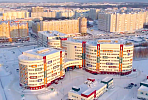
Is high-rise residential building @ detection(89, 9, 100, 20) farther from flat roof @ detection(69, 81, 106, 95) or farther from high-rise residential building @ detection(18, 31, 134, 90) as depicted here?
flat roof @ detection(69, 81, 106, 95)

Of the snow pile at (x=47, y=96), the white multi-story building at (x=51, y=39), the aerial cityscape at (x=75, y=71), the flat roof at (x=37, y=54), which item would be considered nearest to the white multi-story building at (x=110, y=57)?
the aerial cityscape at (x=75, y=71)

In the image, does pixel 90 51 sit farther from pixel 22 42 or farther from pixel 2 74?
pixel 22 42

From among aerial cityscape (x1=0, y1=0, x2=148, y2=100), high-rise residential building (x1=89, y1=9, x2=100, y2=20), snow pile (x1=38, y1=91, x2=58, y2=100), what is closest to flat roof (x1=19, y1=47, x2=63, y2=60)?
aerial cityscape (x1=0, y1=0, x2=148, y2=100)

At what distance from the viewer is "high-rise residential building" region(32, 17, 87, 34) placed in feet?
101

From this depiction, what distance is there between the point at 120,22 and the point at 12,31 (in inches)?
709

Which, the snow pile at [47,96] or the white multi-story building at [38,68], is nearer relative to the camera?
the snow pile at [47,96]

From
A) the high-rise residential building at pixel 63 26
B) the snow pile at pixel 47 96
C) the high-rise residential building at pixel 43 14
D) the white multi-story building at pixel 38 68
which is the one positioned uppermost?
the high-rise residential building at pixel 43 14

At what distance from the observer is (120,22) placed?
35062mm

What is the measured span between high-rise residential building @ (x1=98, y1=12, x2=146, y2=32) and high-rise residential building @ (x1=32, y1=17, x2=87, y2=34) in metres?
4.62

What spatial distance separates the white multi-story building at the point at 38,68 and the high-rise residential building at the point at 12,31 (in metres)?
15.6

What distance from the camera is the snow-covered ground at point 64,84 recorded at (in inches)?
462

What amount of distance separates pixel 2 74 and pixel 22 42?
13.1 meters

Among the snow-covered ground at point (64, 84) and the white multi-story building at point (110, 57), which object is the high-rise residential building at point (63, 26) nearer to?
the snow-covered ground at point (64, 84)

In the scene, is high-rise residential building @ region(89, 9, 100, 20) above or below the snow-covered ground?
above
